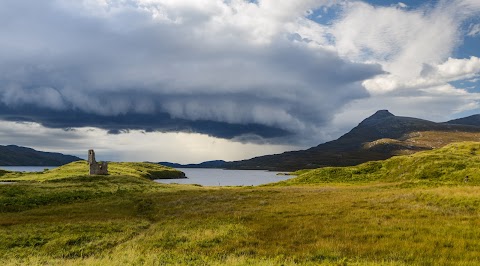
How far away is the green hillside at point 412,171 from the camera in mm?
71863

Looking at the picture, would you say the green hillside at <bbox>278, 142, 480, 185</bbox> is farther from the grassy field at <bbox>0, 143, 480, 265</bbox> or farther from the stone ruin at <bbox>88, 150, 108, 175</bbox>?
the stone ruin at <bbox>88, 150, 108, 175</bbox>

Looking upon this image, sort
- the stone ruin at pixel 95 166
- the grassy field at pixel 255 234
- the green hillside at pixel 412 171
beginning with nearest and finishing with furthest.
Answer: the grassy field at pixel 255 234 < the green hillside at pixel 412 171 < the stone ruin at pixel 95 166

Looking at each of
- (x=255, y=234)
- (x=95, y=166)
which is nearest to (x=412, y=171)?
(x=255, y=234)

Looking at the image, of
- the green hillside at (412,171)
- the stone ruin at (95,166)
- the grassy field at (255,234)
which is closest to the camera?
the grassy field at (255,234)

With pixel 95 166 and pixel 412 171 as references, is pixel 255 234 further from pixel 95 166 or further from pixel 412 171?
pixel 95 166

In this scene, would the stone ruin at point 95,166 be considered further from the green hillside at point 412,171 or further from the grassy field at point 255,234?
the green hillside at point 412,171

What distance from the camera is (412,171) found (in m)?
83.6

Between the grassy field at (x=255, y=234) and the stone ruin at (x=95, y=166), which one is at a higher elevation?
the stone ruin at (x=95, y=166)

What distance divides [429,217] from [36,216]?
127 feet

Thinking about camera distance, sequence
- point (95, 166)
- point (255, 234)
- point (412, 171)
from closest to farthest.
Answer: point (255, 234) < point (412, 171) < point (95, 166)

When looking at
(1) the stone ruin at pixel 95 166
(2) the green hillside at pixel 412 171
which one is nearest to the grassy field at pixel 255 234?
(2) the green hillside at pixel 412 171

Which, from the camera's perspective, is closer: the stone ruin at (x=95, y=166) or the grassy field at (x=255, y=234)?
the grassy field at (x=255, y=234)

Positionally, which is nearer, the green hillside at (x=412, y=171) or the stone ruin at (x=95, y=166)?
the green hillside at (x=412, y=171)

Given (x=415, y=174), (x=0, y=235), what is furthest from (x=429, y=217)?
(x=415, y=174)
